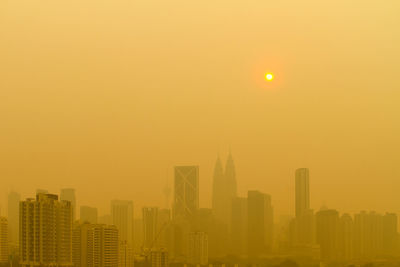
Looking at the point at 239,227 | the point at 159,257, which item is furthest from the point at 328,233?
the point at 159,257

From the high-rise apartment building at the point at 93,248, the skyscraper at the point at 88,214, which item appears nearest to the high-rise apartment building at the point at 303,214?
the high-rise apartment building at the point at 93,248

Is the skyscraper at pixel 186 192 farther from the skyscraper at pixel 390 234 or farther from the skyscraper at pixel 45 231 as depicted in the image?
the skyscraper at pixel 390 234

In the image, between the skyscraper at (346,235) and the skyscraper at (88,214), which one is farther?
the skyscraper at (88,214)

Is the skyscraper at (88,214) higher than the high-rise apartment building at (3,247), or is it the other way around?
the skyscraper at (88,214)

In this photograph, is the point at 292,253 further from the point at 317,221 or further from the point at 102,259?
the point at 102,259

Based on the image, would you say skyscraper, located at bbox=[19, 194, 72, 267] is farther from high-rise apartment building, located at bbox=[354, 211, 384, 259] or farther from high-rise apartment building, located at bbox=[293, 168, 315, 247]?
high-rise apartment building, located at bbox=[354, 211, 384, 259]

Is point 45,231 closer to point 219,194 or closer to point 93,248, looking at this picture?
point 93,248

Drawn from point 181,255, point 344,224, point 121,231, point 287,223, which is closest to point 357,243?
point 344,224
